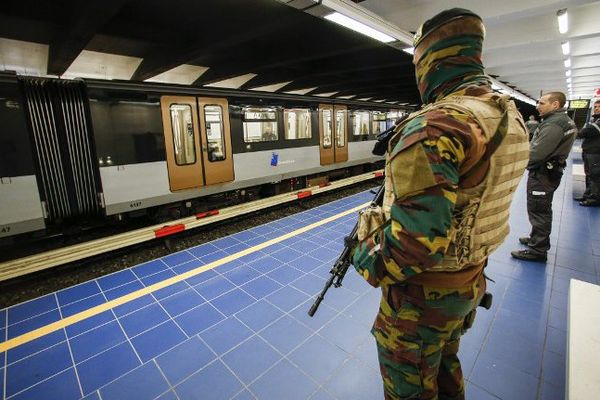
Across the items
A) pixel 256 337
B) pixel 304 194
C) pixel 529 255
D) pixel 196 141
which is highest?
pixel 196 141

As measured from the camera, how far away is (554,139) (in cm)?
362

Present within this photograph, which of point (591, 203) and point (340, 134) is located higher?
point (340, 134)

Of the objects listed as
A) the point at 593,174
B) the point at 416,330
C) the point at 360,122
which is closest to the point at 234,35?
the point at 416,330

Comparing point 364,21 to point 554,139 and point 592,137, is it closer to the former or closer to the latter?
point 554,139

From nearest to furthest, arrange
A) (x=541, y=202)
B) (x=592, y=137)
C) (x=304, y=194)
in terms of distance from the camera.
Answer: (x=541, y=202) < (x=592, y=137) < (x=304, y=194)

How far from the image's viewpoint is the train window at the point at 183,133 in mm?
5738

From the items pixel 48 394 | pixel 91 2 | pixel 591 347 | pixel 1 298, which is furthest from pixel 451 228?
pixel 1 298

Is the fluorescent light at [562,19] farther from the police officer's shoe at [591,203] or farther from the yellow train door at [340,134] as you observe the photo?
the yellow train door at [340,134]

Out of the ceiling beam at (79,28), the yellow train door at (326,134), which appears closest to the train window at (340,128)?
the yellow train door at (326,134)

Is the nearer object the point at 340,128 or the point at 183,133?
the point at 183,133

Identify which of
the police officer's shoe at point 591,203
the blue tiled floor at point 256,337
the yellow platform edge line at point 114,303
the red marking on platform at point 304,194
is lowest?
the blue tiled floor at point 256,337

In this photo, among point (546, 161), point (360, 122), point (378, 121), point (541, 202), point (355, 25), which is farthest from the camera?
point (378, 121)

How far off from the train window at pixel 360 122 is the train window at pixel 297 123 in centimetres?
272

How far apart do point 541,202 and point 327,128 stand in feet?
20.6
